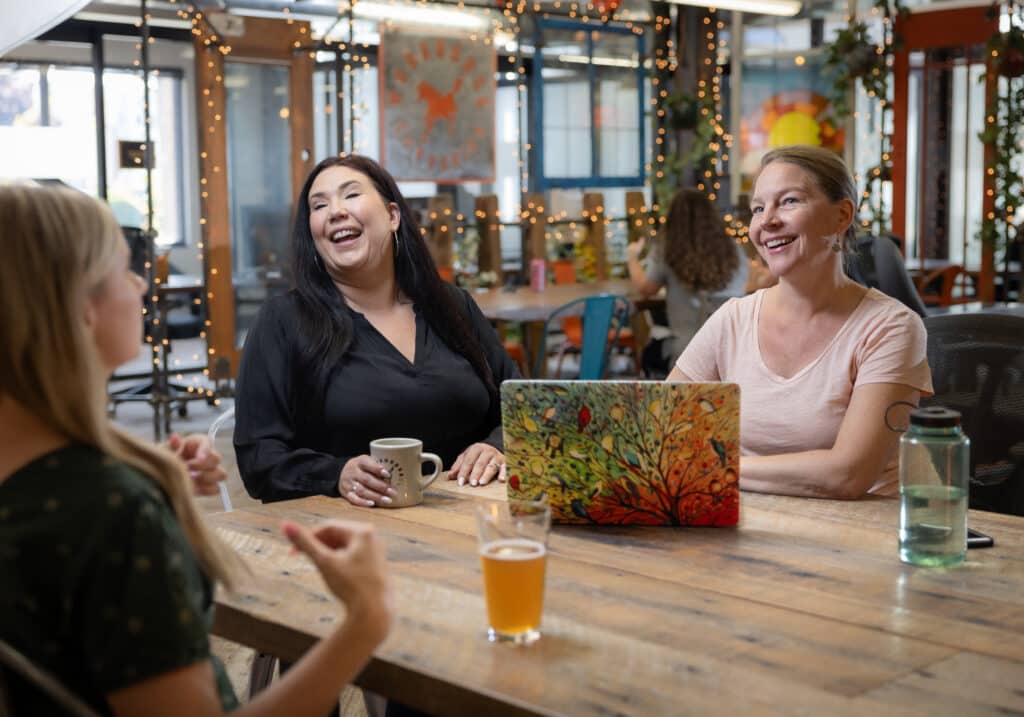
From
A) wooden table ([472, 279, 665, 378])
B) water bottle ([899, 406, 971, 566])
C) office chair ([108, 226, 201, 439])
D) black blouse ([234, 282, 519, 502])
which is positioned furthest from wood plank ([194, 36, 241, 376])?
water bottle ([899, 406, 971, 566])

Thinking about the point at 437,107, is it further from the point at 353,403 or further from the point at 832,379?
the point at 832,379

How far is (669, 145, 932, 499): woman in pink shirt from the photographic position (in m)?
2.12

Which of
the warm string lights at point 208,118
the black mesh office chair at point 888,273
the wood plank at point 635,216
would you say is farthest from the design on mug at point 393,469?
the wood plank at point 635,216

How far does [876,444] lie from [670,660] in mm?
953

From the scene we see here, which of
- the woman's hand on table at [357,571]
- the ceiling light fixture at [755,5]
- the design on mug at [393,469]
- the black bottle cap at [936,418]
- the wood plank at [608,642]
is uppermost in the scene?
the ceiling light fixture at [755,5]

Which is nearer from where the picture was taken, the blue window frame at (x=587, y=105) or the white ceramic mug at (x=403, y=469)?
the white ceramic mug at (x=403, y=469)

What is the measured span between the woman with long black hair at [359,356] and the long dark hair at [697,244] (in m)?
3.88

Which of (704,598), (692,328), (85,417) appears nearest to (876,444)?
(704,598)

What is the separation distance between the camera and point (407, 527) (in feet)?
6.24

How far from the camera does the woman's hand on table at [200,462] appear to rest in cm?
155

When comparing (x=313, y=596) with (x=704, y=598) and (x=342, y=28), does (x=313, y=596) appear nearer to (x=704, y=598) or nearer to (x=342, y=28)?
(x=704, y=598)

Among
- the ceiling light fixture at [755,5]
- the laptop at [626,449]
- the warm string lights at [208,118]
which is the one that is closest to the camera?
the laptop at [626,449]

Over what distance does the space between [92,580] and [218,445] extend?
626cm

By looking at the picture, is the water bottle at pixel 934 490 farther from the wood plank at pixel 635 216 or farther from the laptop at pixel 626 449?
the wood plank at pixel 635 216
